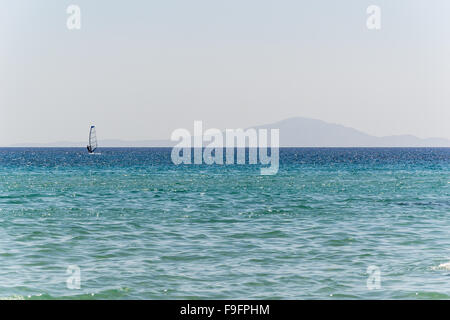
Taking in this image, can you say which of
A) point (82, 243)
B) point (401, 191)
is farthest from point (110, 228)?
point (401, 191)

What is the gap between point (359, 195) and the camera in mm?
49500

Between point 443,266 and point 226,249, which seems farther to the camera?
point 226,249

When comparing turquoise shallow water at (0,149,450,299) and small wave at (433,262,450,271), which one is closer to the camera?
turquoise shallow water at (0,149,450,299)

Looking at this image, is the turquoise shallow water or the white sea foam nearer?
the turquoise shallow water

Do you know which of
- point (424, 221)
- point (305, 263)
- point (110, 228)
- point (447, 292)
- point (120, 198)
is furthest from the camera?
point (120, 198)

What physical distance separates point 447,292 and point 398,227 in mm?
13374

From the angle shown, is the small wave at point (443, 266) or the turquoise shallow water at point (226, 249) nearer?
the turquoise shallow water at point (226, 249)

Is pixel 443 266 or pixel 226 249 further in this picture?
pixel 226 249

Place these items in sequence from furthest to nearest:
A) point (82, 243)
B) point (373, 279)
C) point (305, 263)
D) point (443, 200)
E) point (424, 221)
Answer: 1. point (443, 200)
2. point (424, 221)
3. point (82, 243)
4. point (305, 263)
5. point (373, 279)

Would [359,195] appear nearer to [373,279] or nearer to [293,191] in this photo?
[293,191]

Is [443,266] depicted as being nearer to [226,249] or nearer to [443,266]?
[443,266]

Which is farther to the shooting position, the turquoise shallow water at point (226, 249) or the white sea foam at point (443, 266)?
the white sea foam at point (443, 266)

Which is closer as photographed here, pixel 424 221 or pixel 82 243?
pixel 82 243

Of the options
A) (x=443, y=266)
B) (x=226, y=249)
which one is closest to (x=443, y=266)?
(x=443, y=266)
